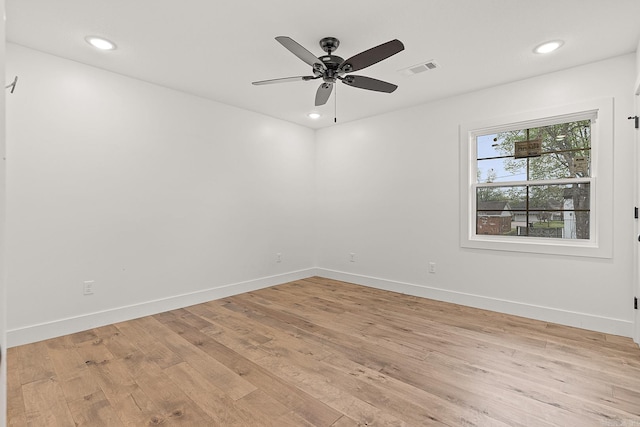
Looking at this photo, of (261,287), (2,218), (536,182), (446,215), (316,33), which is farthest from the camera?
(261,287)

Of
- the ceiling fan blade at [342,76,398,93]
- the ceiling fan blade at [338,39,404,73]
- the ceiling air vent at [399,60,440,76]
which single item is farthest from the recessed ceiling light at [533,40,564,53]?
the ceiling fan blade at [338,39,404,73]

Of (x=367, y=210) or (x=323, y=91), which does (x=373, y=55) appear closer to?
(x=323, y=91)

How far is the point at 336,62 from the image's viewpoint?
2.47m

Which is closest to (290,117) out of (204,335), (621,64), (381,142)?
(381,142)

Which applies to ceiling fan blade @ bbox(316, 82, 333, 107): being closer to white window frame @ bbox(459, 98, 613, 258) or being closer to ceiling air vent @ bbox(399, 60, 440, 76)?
ceiling air vent @ bbox(399, 60, 440, 76)

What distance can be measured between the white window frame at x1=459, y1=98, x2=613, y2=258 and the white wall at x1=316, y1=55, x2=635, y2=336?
60 mm

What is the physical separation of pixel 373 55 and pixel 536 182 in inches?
95.6

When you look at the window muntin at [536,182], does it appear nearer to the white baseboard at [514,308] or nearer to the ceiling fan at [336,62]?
the white baseboard at [514,308]

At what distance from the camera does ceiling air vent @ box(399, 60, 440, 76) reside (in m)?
2.97

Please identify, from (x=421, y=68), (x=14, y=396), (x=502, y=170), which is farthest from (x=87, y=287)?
(x=502, y=170)

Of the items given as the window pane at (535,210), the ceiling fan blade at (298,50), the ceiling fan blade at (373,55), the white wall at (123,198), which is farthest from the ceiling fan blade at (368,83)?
the white wall at (123,198)

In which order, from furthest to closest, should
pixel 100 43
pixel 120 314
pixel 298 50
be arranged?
pixel 120 314 → pixel 100 43 → pixel 298 50

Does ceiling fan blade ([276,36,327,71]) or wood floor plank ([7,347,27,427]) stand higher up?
ceiling fan blade ([276,36,327,71])

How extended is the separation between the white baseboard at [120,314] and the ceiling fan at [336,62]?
2631 millimetres
